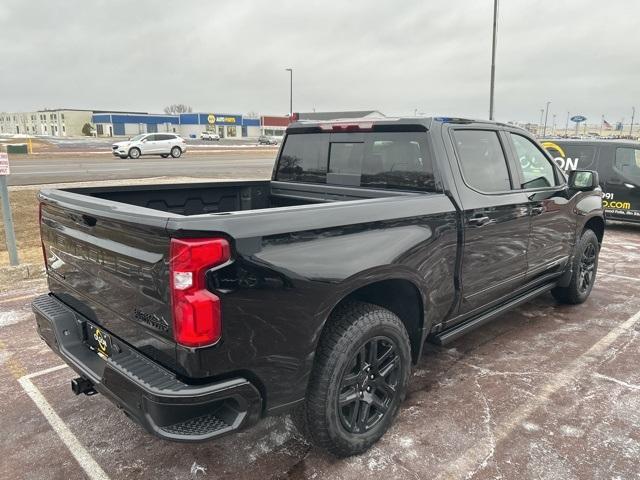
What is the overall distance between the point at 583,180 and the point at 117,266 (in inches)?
160

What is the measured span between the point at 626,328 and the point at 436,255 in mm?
2898

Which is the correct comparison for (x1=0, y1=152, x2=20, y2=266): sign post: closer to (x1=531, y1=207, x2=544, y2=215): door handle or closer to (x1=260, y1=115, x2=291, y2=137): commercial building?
(x1=531, y1=207, x2=544, y2=215): door handle

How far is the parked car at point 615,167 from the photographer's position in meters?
Result: 9.70

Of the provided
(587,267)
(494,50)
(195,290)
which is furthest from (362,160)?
(494,50)

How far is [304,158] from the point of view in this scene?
4.16 m

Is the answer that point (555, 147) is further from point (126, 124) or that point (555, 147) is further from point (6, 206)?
point (126, 124)

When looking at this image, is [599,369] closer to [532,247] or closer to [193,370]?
[532,247]

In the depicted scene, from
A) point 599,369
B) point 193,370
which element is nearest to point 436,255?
point 193,370

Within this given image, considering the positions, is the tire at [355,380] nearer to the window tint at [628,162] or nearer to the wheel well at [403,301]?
the wheel well at [403,301]

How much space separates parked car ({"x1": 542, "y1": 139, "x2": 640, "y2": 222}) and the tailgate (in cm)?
951

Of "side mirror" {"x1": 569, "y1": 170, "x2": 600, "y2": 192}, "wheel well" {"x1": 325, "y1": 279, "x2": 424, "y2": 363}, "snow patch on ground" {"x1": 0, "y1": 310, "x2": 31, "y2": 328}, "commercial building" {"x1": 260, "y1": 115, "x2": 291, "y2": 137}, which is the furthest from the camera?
"commercial building" {"x1": 260, "y1": 115, "x2": 291, "y2": 137}

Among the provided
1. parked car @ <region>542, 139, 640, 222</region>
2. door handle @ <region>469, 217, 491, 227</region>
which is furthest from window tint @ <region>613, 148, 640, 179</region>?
door handle @ <region>469, 217, 491, 227</region>

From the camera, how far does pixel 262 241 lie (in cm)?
215

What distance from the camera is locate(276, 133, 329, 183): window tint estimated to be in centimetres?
398
